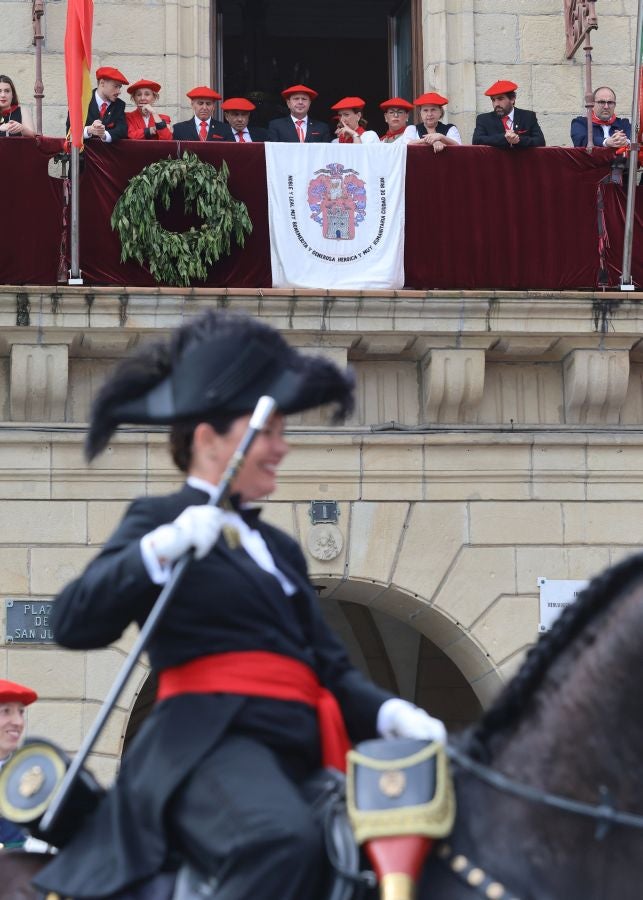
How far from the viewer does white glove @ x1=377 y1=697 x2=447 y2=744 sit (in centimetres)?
512

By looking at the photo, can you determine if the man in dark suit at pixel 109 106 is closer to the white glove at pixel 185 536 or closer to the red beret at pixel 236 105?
the red beret at pixel 236 105

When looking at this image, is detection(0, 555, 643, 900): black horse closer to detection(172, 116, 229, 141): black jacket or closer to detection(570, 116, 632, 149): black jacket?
detection(172, 116, 229, 141): black jacket

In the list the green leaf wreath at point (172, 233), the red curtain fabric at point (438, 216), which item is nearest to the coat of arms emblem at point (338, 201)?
the red curtain fabric at point (438, 216)

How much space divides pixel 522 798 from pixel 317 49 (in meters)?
16.7

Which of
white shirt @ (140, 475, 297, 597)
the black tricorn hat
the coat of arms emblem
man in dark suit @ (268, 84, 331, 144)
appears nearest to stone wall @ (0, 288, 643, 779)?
the coat of arms emblem

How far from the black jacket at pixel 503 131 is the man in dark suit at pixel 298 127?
3.86 ft

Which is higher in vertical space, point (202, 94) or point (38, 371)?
point (202, 94)

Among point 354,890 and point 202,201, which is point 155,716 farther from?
point 202,201

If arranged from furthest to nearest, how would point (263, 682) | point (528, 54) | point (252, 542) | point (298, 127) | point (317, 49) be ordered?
point (317, 49), point (528, 54), point (298, 127), point (252, 542), point (263, 682)

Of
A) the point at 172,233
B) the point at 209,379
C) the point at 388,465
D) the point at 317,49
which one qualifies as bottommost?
the point at 388,465

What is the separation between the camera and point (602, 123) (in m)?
14.9

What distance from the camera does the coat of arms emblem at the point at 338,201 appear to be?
46.2 feet

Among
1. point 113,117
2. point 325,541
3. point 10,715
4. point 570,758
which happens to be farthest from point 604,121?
point 570,758

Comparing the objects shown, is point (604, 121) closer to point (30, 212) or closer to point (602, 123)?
point (602, 123)
